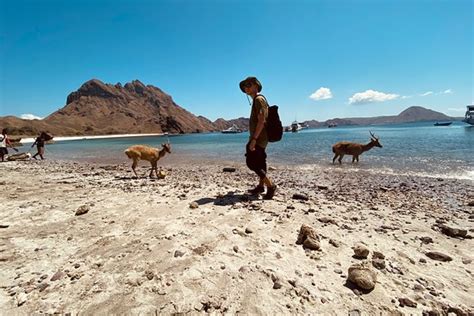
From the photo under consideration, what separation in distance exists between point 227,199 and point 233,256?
3296mm

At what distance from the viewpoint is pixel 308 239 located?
4.23 meters

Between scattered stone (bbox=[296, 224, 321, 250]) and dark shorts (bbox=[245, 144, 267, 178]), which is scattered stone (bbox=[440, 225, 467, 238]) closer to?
scattered stone (bbox=[296, 224, 321, 250])

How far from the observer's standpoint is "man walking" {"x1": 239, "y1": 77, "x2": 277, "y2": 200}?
6.37 m

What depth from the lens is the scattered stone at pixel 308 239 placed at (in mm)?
4152

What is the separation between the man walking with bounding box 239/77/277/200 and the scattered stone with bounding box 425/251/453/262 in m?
3.77

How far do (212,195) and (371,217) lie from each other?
4.38 meters

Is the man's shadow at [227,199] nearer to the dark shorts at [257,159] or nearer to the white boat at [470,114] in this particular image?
the dark shorts at [257,159]

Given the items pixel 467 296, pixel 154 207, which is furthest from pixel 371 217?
pixel 154 207

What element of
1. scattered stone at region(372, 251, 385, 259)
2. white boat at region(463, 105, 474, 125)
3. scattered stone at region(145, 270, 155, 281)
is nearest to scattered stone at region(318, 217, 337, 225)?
scattered stone at region(372, 251, 385, 259)

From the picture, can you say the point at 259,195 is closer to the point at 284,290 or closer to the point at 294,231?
the point at 294,231

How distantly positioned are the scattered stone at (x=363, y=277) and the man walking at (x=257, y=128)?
386 cm

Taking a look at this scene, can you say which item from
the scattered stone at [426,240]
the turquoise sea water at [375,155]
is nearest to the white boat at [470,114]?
the turquoise sea water at [375,155]

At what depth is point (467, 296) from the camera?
3133mm

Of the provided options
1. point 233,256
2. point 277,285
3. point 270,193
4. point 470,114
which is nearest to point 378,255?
point 277,285
